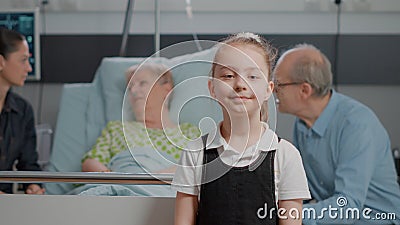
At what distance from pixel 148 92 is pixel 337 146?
574 mm

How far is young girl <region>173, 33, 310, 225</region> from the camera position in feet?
4.39

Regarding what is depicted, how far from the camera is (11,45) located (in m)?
2.54

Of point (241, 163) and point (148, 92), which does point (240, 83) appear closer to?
point (241, 163)

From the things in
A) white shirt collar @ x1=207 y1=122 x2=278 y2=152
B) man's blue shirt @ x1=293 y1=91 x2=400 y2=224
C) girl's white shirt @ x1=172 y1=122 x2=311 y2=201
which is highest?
white shirt collar @ x1=207 y1=122 x2=278 y2=152

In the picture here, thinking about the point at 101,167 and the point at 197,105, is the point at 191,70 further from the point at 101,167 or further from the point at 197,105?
the point at 101,167

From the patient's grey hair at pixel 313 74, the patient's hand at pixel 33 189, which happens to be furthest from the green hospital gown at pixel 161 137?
the patient's grey hair at pixel 313 74

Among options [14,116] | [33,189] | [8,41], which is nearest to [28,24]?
[8,41]

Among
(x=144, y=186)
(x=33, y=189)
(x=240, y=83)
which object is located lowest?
(x=33, y=189)

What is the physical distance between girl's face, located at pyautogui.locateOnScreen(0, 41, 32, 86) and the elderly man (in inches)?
39.3

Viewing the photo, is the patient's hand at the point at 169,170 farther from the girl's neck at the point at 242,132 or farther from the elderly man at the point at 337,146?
the elderly man at the point at 337,146

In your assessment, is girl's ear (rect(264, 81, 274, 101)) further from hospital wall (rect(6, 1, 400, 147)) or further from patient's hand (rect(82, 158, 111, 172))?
hospital wall (rect(6, 1, 400, 147))

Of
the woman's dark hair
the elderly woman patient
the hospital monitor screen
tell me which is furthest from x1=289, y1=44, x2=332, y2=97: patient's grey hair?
the hospital monitor screen

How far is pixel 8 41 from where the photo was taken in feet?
8.34

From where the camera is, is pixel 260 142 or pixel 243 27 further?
pixel 243 27
